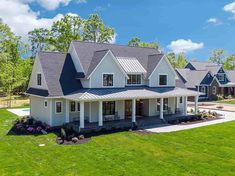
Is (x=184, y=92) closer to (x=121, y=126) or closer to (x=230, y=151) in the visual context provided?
(x=121, y=126)

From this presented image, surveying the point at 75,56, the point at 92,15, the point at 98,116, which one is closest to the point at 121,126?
the point at 98,116

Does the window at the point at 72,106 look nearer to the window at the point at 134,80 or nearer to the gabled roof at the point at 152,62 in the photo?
the window at the point at 134,80

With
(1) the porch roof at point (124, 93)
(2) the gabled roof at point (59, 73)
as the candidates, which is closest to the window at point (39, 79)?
(2) the gabled roof at point (59, 73)

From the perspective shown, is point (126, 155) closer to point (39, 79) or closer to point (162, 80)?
point (39, 79)

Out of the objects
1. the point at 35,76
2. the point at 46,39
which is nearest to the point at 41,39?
the point at 46,39

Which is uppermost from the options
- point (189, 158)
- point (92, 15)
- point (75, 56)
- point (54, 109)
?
point (92, 15)

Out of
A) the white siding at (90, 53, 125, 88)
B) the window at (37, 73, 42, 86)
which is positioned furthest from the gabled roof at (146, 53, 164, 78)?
the window at (37, 73, 42, 86)
